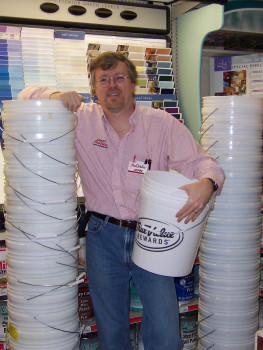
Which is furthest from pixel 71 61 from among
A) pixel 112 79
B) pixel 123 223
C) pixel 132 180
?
pixel 123 223

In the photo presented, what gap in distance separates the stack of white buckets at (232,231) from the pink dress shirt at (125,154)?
15.8 inches

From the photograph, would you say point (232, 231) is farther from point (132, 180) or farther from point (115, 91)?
point (115, 91)

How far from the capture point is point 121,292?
7.72ft

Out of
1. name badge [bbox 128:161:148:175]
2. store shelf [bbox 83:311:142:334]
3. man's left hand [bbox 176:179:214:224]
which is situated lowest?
store shelf [bbox 83:311:142:334]

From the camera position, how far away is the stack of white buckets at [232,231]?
263 centimetres

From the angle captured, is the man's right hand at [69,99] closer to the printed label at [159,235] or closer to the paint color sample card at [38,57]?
the printed label at [159,235]

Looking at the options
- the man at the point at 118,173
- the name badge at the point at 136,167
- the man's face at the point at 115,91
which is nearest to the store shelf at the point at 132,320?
the man at the point at 118,173

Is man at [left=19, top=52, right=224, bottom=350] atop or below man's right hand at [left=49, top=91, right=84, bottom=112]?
below

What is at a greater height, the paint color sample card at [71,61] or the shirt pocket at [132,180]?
the paint color sample card at [71,61]

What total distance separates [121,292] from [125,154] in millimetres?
777

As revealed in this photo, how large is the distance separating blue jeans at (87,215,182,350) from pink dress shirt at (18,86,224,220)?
14 cm

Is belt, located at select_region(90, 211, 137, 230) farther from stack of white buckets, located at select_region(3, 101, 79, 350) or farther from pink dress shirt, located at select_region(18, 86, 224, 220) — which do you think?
stack of white buckets, located at select_region(3, 101, 79, 350)

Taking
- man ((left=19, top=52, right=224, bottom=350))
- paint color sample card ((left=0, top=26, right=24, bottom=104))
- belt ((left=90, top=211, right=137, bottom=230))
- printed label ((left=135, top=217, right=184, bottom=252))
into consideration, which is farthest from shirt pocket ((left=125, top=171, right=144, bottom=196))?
paint color sample card ((left=0, top=26, right=24, bottom=104))

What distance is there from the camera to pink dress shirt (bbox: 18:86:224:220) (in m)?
2.28
